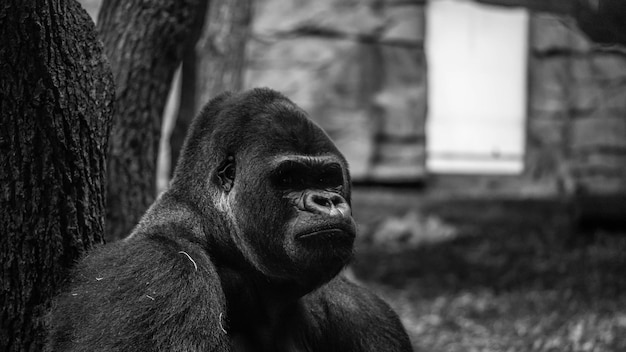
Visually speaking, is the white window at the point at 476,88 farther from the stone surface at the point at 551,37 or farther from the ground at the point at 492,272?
the ground at the point at 492,272

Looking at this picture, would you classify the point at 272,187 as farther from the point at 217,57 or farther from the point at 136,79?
the point at 217,57

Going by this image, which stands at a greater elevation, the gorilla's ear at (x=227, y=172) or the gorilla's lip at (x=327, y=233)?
the gorilla's ear at (x=227, y=172)

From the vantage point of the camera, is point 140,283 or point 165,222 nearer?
point 140,283

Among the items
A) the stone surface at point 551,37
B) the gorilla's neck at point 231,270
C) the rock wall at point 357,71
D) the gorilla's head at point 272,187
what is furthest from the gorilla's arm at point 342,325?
the stone surface at point 551,37

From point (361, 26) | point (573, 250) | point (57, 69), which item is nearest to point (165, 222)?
point (57, 69)

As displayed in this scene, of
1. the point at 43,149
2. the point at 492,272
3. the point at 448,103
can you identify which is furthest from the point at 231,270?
the point at 448,103

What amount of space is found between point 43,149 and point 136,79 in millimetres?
1686

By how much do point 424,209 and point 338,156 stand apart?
8636mm

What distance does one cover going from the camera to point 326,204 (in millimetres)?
3961

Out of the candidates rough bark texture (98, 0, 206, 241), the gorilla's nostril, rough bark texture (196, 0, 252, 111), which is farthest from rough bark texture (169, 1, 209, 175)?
the gorilla's nostril

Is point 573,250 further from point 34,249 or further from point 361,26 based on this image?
point 34,249

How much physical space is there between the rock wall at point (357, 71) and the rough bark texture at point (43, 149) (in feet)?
31.7

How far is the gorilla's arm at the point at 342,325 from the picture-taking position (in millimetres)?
4504

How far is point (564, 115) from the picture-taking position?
13.7 metres
